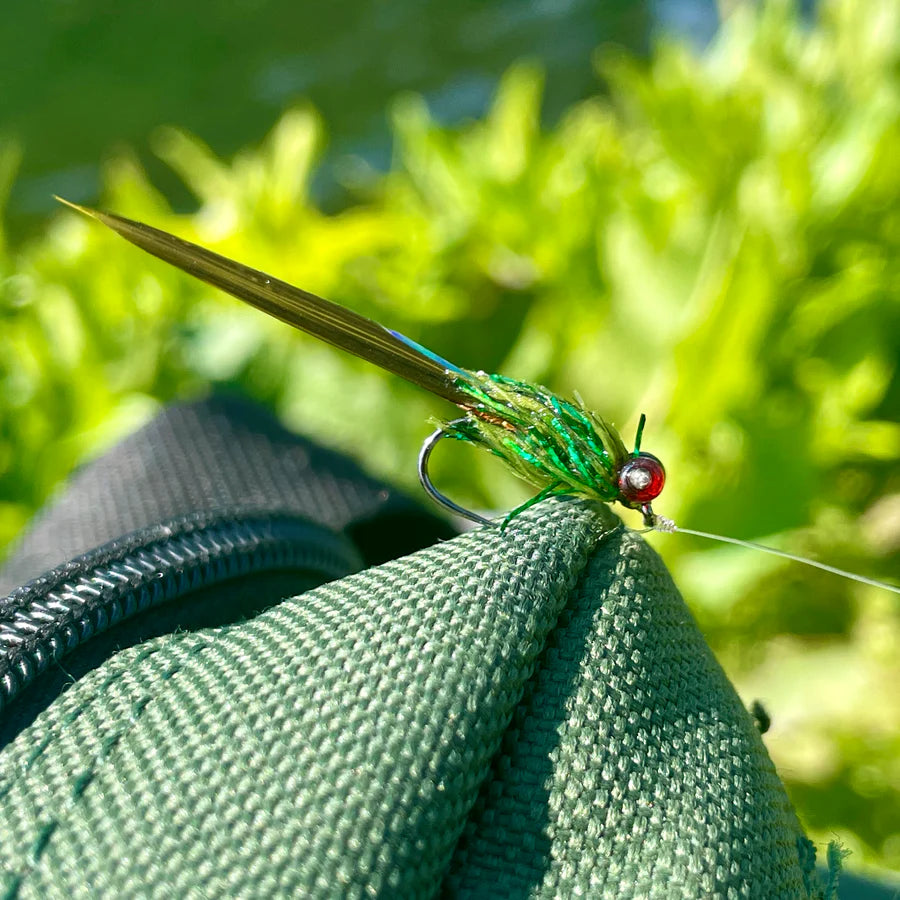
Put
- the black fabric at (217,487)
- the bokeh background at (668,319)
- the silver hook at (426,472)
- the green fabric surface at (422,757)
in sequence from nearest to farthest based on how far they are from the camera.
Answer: the green fabric surface at (422,757) < the silver hook at (426,472) < the black fabric at (217,487) < the bokeh background at (668,319)

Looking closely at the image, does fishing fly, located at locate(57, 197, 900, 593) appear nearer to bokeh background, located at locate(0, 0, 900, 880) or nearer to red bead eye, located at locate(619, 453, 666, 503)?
red bead eye, located at locate(619, 453, 666, 503)

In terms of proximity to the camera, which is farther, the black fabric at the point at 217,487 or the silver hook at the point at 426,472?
the black fabric at the point at 217,487

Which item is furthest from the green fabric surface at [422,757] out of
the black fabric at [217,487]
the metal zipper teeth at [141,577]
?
the black fabric at [217,487]

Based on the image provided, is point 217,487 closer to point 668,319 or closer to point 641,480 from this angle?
point 641,480

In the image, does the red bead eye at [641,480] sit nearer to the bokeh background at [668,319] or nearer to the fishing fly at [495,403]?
the fishing fly at [495,403]

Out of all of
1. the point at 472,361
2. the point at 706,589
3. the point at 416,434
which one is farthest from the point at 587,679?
the point at 472,361
